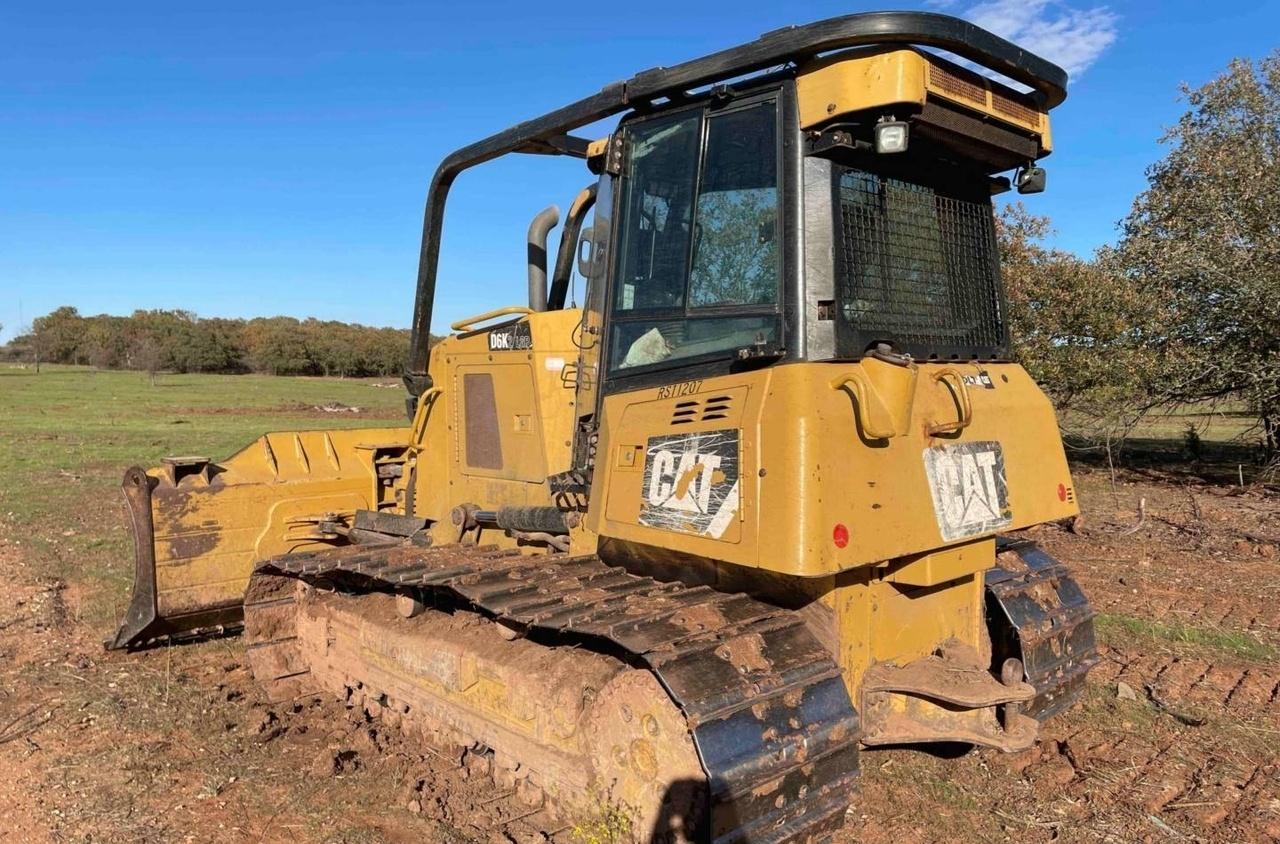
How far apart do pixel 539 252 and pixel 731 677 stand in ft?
10.9

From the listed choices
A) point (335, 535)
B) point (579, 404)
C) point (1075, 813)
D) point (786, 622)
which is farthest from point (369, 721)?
point (1075, 813)

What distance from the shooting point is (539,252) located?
18.3ft

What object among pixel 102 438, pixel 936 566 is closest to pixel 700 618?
pixel 936 566

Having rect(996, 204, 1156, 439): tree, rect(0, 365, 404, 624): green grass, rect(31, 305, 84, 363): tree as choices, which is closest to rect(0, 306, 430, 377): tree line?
rect(31, 305, 84, 363): tree

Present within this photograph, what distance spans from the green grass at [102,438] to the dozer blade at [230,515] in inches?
73.2

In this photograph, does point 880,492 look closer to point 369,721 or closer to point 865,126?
point 865,126

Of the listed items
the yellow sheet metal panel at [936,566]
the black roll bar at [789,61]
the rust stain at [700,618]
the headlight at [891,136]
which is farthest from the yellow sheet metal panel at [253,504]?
the headlight at [891,136]

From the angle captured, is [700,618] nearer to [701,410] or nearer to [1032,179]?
[701,410]

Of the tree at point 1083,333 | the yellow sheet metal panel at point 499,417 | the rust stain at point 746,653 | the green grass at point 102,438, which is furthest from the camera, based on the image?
the tree at point 1083,333

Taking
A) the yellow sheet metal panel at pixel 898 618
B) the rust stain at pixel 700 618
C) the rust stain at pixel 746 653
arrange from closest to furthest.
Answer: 1. the rust stain at pixel 746 653
2. the rust stain at pixel 700 618
3. the yellow sheet metal panel at pixel 898 618

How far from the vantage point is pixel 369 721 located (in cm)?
520

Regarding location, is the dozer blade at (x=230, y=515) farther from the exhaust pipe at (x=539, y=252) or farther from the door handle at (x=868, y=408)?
the door handle at (x=868, y=408)

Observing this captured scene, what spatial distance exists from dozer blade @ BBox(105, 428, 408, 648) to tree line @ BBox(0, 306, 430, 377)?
241 feet

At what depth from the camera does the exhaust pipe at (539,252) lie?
5.58m
